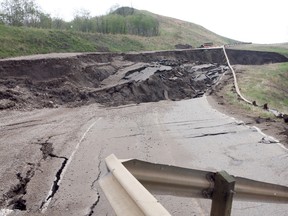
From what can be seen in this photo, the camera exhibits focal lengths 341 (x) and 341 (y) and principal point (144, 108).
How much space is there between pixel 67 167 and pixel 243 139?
526 centimetres

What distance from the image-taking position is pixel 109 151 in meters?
8.43

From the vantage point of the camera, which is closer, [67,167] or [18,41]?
[67,167]

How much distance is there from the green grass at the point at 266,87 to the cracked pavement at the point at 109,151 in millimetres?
7954

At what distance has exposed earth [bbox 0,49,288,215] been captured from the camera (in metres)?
6.80

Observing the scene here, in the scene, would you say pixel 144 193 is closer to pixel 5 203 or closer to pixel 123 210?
pixel 123 210

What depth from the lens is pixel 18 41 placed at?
2989 centimetres

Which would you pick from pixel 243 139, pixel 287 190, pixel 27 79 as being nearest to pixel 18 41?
pixel 27 79

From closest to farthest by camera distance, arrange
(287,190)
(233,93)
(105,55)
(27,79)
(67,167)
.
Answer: (287,190)
(67,167)
(27,79)
(233,93)
(105,55)

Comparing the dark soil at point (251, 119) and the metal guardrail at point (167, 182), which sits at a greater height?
the metal guardrail at point (167, 182)

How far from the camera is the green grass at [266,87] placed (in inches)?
828

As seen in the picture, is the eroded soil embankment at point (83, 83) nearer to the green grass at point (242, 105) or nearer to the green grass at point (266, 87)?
the green grass at point (242, 105)

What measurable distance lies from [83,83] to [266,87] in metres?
13.4

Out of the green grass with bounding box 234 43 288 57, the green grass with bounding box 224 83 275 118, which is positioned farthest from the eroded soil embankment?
the green grass with bounding box 234 43 288 57

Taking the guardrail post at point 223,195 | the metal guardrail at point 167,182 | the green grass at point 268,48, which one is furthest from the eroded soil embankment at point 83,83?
the green grass at point 268,48
